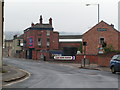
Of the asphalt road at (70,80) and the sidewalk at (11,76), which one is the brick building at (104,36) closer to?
the asphalt road at (70,80)

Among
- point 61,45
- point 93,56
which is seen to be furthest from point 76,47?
point 93,56

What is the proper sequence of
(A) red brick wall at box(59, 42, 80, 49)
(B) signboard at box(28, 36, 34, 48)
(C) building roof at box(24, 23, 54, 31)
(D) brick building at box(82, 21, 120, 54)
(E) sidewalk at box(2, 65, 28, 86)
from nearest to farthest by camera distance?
(E) sidewalk at box(2, 65, 28, 86) → (D) brick building at box(82, 21, 120, 54) → (B) signboard at box(28, 36, 34, 48) → (C) building roof at box(24, 23, 54, 31) → (A) red brick wall at box(59, 42, 80, 49)

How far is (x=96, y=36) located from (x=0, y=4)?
40602 millimetres

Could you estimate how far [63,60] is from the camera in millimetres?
60500

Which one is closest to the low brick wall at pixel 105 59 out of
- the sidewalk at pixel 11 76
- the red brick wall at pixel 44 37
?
the sidewalk at pixel 11 76

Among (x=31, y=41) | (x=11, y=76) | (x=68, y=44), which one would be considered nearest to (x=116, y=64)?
(x=11, y=76)

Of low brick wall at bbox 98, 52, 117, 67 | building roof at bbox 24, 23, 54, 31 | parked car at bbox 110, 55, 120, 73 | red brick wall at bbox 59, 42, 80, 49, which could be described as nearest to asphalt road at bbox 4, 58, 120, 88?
parked car at bbox 110, 55, 120, 73

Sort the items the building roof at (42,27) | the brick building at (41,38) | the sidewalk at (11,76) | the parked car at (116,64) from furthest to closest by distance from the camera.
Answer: the building roof at (42,27), the brick building at (41,38), the parked car at (116,64), the sidewalk at (11,76)

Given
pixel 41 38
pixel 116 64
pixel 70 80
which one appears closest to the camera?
pixel 70 80

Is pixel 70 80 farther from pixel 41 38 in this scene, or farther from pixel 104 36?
pixel 41 38

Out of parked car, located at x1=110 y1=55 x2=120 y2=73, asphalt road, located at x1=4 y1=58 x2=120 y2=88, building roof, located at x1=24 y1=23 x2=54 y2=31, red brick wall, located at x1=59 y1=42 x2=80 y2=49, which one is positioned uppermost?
building roof, located at x1=24 y1=23 x2=54 y2=31

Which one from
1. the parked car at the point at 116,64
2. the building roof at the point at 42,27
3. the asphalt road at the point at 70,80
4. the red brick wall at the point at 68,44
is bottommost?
the asphalt road at the point at 70,80

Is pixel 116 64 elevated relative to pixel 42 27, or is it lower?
lower

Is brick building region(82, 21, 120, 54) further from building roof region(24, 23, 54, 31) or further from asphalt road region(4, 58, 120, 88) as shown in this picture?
asphalt road region(4, 58, 120, 88)
